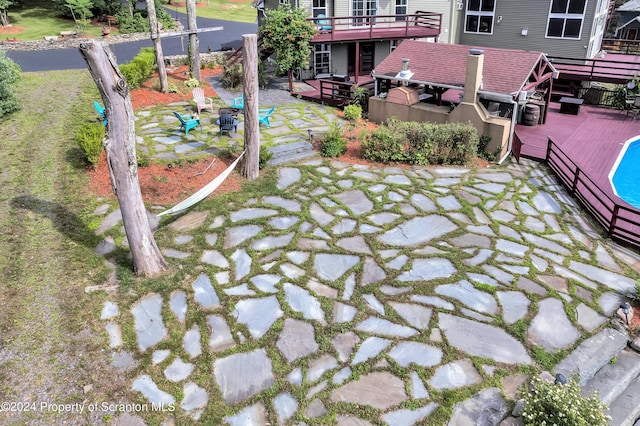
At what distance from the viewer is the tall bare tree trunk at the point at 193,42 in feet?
55.7

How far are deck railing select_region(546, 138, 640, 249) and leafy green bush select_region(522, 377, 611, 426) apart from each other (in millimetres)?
5304

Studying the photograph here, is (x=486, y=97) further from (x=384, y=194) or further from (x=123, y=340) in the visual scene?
(x=123, y=340)

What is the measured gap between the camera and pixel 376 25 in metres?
21.7

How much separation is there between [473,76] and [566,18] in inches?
408

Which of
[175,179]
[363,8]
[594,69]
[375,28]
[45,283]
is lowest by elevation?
[45,283]

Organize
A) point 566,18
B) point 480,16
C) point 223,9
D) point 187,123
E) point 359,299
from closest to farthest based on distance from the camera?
point 359,299 < point 187,123 < point 566,18 < point 480,16 < point 223,9

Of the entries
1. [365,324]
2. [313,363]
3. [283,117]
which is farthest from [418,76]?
[313,363]

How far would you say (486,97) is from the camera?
45.3ft

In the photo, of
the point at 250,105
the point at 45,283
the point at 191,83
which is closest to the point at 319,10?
the point at 191,83

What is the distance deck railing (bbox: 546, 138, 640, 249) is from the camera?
31.7ft

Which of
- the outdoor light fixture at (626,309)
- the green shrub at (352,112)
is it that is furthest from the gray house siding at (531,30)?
the outdoor light fixture at (626,309)

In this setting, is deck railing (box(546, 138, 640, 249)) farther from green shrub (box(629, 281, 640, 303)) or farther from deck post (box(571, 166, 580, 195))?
green shrub (box(629, 281, 640, 303))

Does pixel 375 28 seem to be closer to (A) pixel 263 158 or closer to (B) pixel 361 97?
(B) pixel 361 97

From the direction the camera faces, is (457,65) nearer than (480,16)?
Yes
